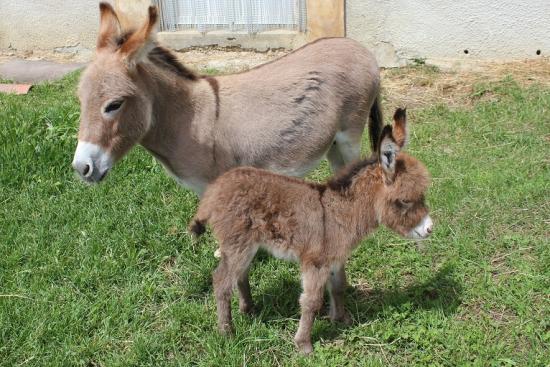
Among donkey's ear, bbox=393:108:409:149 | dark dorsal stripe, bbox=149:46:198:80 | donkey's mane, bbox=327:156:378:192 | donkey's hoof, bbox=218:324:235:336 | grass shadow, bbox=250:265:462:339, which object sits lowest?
grass shadow, bbox=250:265:462:339

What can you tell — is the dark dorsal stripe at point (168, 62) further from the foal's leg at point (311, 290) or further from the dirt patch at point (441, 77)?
the dirt patch at point (441, 77)

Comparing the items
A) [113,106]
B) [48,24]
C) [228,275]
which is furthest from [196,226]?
[48,24]

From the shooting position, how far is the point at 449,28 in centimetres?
732

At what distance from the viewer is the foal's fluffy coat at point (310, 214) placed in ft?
10.7

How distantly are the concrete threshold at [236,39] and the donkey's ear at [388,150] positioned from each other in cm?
486

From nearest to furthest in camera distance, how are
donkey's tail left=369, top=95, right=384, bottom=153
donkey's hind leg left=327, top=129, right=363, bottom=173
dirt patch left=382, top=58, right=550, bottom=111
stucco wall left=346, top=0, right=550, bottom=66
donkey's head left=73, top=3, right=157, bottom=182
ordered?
donkey's head left=73, top=3, right=157, bottom=182, donkey's hind leg left=327, top=129, right=363, bottom=173, donkey's tail left=369, top=95, right=384, bottom=153, dirt patch left=382, top=58, right=550, bottom=111, stucco wall left=346, top=0, right=550, bottom=66

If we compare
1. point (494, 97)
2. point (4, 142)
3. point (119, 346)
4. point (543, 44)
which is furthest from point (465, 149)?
point (4, 142)

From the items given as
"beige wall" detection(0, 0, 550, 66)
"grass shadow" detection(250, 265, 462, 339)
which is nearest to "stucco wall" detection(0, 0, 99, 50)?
"beige wall" detection(0, 0, 550, 66)

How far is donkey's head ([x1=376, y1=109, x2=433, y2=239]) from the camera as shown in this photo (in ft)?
11.0

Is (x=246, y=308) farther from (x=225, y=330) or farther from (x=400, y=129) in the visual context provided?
(x=400, y=129)

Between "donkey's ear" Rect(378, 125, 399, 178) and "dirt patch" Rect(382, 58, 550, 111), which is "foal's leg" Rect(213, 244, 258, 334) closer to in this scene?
"donkey's ear" Rect(378, 125, 399, 178)

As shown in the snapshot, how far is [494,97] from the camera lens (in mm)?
6750

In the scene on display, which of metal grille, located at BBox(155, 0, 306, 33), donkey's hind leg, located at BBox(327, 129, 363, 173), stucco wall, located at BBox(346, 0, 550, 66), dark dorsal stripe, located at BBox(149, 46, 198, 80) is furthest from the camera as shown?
metal grille, located at BBox(155, 0, 306, 33)

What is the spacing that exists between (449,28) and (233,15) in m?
2.80
